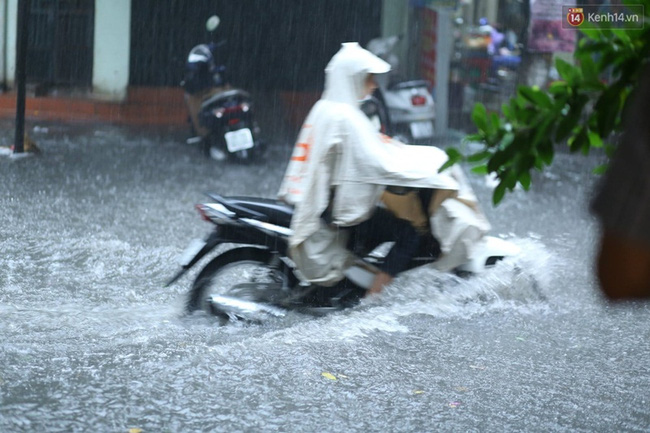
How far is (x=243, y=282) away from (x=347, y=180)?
0.87 meters

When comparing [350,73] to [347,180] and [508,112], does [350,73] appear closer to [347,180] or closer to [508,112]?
[347,180]

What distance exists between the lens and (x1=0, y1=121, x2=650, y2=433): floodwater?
424cm

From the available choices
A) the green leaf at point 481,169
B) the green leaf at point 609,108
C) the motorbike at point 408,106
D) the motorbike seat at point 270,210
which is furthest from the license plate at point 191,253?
the motorbike at point 408,106

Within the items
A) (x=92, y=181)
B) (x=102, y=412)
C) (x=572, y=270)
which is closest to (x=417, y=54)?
(x=92, y=181)

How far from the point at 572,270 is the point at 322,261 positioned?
2.68 metres

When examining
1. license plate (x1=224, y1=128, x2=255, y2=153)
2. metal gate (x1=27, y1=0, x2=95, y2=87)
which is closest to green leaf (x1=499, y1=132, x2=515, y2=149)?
license plate (x1=224, y1=128, x2=255, y2=153)

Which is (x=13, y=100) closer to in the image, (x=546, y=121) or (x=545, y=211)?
(x=545, y=211)

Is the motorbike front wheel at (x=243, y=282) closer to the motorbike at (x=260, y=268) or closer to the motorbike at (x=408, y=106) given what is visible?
the motorbike at (x=260, y=268)

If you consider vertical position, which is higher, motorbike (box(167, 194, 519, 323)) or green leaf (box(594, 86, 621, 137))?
green leaf (box(594, 86, 621, 137))

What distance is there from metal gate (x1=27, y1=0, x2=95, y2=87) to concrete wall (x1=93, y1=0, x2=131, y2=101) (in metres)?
0.31

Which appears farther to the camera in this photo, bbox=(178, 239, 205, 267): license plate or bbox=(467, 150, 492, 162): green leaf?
bbox=(178, 239, 205, 267): license plate

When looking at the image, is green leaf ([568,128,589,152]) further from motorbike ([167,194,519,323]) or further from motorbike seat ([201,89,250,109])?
motorbike seat ([201,89,250,109])

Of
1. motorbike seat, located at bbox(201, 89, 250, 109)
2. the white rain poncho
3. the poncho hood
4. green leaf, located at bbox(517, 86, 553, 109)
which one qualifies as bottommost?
motorbike seat, located at bbox(201, 89, 250, 109)

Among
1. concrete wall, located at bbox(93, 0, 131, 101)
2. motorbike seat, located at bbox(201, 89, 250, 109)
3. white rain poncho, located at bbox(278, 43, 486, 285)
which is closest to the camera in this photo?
white rain poncho, located at bbox(278, 43, 486, 285)
